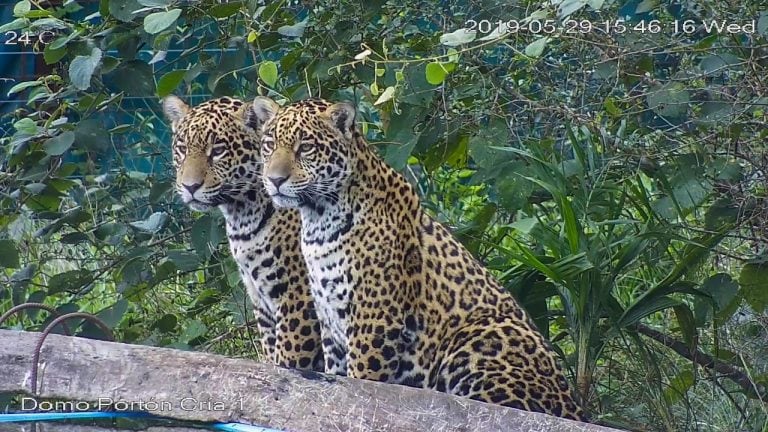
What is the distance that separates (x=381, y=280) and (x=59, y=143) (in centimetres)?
182

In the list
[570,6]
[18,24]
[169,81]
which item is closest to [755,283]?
[570,6]

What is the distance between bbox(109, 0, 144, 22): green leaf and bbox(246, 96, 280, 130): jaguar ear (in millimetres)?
836

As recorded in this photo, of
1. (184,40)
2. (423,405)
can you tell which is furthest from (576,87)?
(423,405)

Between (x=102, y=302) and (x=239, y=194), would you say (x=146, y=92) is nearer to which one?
(x=239, y=194)

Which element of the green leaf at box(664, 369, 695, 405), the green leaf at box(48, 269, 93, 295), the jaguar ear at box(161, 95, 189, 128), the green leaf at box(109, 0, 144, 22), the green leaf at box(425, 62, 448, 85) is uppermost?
the green leaf at box(425, 62, 448, 85)

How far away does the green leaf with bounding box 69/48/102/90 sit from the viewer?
17.1 feet

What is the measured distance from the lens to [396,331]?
4758 mm

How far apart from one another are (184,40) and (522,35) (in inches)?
70.2

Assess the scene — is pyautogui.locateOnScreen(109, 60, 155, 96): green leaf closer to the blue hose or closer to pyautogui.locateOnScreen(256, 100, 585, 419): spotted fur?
pyautogui.locateOnScreen(256, 100, 585, 419): spotted fur

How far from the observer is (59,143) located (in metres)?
5.64

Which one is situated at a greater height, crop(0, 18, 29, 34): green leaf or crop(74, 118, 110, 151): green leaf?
crop(0, 18, 29, 34): green leaf

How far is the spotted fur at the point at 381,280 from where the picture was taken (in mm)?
4660

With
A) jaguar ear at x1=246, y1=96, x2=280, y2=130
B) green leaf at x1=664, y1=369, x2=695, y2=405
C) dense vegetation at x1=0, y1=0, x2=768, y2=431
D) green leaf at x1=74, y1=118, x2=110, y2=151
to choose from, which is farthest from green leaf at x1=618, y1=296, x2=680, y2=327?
green leaf at x1=74, y1=118, x2=110, y2=151

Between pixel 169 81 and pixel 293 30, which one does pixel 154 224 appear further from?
pixel 293 30
